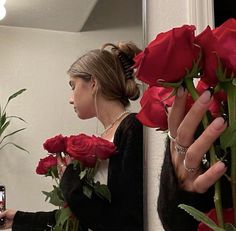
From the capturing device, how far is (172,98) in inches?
16.6

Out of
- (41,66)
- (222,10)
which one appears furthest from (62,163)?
(222,10)

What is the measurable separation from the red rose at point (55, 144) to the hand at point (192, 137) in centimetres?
56

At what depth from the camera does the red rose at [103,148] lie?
961 mm

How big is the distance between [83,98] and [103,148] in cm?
16

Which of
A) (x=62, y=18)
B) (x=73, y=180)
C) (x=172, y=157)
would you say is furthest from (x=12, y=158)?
(x=172, y=157)

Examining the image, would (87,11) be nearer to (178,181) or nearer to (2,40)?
(2,40)

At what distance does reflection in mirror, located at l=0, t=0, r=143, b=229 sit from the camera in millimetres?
1020

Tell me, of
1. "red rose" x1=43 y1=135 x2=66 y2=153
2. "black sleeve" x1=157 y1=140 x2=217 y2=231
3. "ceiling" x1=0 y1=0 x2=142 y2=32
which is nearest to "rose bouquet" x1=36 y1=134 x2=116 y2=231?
"red rose" x1=43 y1=135 x2=66 y2=153

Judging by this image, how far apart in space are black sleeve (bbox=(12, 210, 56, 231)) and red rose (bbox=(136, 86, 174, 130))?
63 cm

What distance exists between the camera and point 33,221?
1.01 meters

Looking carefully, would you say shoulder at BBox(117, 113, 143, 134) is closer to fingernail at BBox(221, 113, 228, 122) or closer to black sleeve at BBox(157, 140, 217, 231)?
black sleeve at BBox(157, 140, 217, 231)

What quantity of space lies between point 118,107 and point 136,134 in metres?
0.09

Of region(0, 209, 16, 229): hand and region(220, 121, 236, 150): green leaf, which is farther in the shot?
region(0, 209, 16, 229): hand

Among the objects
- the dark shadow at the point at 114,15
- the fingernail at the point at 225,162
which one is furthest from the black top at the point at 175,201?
the dark shadow at the point at 114,15
